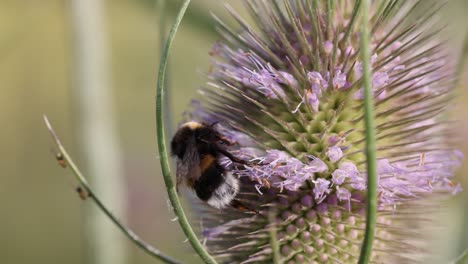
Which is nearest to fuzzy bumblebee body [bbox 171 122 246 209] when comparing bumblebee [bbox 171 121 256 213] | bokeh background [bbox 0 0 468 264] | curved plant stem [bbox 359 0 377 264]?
bumblebee [bbox 171 121 256 213]

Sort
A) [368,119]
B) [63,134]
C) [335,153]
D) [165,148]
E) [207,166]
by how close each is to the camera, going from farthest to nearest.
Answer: [63,134] → [207,166] → [335,153] → [165,148] → [368,119]

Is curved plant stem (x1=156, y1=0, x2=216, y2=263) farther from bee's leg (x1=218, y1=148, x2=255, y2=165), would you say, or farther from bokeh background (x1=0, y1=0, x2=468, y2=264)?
bokeh background (x1=0, y1=0, x2=468, y2=264)

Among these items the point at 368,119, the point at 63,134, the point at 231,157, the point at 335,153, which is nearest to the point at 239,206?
the point at 231,157

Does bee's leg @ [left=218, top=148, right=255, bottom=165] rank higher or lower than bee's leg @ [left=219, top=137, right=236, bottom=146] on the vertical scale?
lower

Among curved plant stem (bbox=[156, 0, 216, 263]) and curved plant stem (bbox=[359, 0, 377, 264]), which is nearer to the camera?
curved plant stem (bbox=[359, 0, 377, 264])

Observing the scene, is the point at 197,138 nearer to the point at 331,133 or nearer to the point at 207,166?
the point at 207,166

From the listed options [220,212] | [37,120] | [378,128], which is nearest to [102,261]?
[220,212]

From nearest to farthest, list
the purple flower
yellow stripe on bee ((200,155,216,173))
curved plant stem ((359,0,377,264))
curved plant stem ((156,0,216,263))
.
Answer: curved plant stem ((359,0,377,264))
curved plant stem ((156,0,216,263))
the purple flower
yellow stripe on bee ((200,155,216,173))

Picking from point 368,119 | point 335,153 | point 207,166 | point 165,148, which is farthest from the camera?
point 207,166
